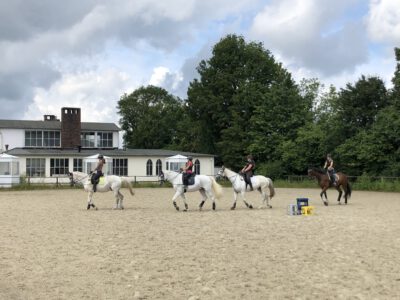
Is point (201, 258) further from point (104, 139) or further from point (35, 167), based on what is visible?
point (104, 139)

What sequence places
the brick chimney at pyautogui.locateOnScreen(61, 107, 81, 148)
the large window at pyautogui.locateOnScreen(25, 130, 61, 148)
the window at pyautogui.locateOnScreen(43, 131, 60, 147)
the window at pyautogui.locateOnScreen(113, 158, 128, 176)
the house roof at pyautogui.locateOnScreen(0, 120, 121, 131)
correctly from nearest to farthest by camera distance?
the window at pyautogui.locateOnScreen(113, 158, 128, 176) < the brick chimney at pyautogui.locateOnScreen(61, 107, 81, 148) < the house roof at pyautogui.locateOnScreen(0, 120, 121, 131) < the large window at pyautogui.locateOnScreen(25, 130, 61, 148) < the window at pyautogui.locateOnScreen(43, 131, 60, 147)

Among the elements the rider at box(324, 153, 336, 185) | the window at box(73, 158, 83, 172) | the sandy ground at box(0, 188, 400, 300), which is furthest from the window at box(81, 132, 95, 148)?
the sandy ground at box(0, 188, 400, 300)

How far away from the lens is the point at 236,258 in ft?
35.1

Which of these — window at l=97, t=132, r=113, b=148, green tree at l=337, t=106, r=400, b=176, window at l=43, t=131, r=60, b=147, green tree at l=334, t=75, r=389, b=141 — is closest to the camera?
green tree at l=337, t=106, r=400, b=176

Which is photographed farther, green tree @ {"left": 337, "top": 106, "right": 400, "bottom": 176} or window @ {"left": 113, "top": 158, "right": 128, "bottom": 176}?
window @ {"left": 113, "top": 158, "right": 128, "bottom": 176}

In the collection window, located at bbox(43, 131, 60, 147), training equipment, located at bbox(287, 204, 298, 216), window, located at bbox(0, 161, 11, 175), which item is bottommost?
training equipment, located at bbox(287, 204, 298, 216)

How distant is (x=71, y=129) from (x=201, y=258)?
54633 millimetres

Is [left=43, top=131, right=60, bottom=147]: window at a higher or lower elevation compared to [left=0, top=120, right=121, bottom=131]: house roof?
lower

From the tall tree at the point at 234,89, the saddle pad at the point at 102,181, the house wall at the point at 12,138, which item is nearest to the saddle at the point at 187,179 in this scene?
the saddle pad at the point at 102,181

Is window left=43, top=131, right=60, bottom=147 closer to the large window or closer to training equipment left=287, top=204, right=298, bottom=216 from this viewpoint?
the large window

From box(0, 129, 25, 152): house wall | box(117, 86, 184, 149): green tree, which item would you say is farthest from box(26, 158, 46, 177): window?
box(117, 86, 184, 149): green tree

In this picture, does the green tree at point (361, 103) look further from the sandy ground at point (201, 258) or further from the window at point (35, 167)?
the sandy ground at point (201, 258)

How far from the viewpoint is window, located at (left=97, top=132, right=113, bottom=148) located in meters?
66.7

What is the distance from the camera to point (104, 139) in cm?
6706
